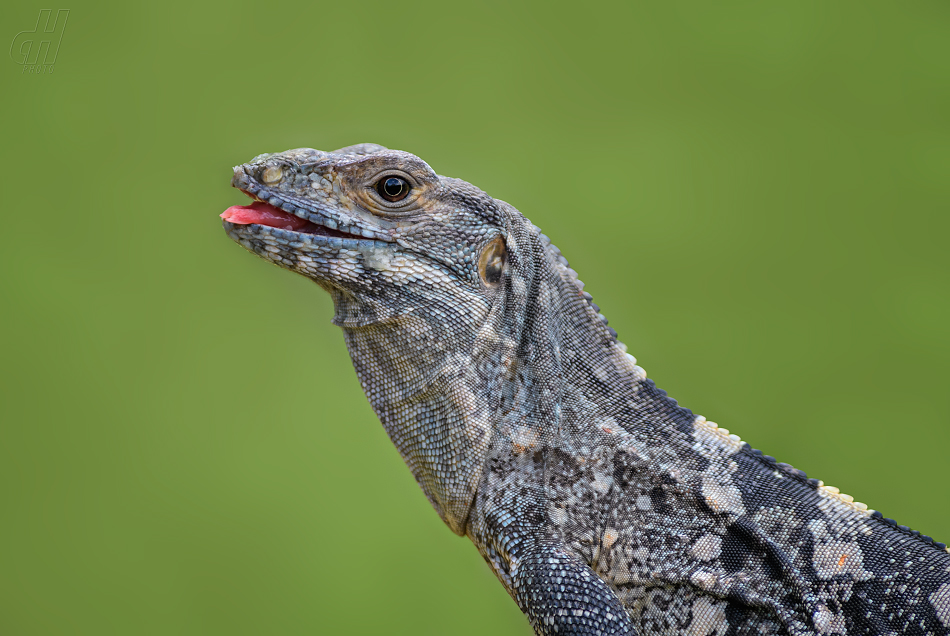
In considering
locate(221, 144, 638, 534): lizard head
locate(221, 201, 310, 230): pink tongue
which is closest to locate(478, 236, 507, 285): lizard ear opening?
locate(221, 144, 638, 534): lizard head

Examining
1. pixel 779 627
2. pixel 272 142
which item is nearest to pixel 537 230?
pixel 779 627

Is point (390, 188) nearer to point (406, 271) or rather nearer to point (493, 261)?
point (406, 271)

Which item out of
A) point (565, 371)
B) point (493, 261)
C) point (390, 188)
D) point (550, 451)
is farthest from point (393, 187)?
point (550, 451)

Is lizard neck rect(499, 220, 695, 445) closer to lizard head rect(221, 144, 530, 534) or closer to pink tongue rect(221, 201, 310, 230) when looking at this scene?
lizard head rect(221, 144, 530, 534)

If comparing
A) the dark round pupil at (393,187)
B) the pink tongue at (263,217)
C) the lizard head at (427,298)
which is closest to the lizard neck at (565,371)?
the lizard head at (427,298)

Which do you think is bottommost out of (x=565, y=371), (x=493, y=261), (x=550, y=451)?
(x=550, y=451)

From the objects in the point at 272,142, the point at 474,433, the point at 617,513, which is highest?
the point at 272,142

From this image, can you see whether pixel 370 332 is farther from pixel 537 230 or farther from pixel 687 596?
pixel 687 596
